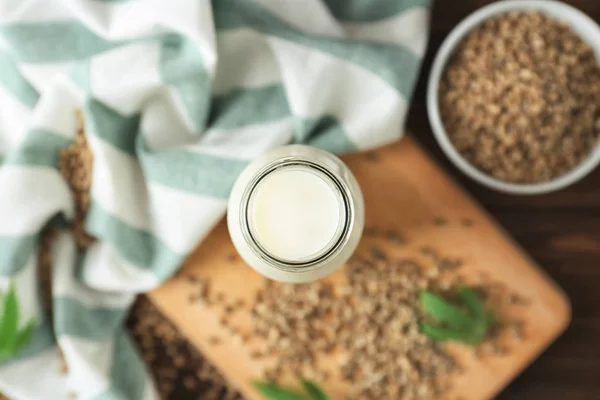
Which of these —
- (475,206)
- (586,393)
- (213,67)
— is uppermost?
(213,67)

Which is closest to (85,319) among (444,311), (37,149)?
(37,149)

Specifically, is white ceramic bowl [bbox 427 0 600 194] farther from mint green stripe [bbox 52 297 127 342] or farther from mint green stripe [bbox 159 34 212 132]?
mint green stripe [bbox 52 297 127 342]

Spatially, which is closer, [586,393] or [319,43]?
[319,43]

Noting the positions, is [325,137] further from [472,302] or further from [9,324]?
[9,324]

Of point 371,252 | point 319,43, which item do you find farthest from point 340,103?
point 371,252

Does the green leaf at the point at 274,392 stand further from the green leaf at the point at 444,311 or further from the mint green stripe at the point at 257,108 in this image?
the mint green stripe at the point at 257,108

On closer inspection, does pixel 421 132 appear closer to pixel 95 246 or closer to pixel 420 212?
pixel 420 212

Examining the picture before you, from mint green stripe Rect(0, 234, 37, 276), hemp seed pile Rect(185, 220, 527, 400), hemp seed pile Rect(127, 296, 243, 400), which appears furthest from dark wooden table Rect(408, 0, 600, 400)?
mint green stripe Rect(0, 234, 37, 276)
